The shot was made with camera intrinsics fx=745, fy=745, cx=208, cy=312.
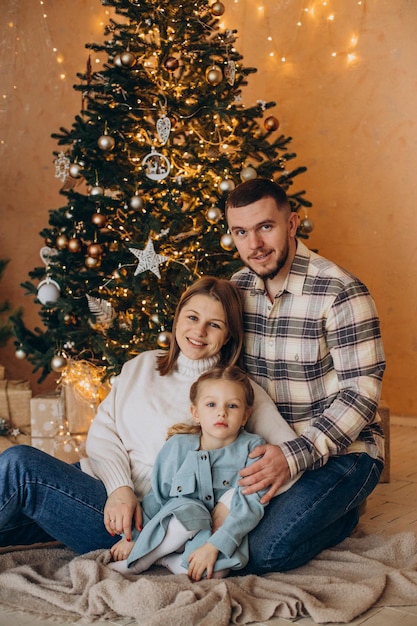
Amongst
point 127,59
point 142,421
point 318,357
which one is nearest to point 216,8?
point 127,59

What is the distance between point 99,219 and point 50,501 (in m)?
1.35

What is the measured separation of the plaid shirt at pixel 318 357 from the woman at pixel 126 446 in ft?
0.27

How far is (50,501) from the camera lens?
2.02 m

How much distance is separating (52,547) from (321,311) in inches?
42.6

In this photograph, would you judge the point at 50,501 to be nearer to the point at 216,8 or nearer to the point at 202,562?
the point at 202,562

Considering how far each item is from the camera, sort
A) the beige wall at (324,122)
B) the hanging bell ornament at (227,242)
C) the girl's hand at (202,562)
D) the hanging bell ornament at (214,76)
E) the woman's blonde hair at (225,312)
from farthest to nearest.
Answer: the beige wall at (324,122)
the hanging bell ornament at (214,76)
the hanging bell ornament at (227,242)
the woman's blonde hair at (225,312)
the girl's hand at (202,562)

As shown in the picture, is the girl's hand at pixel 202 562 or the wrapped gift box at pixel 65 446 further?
the wrapped gift box at pixel 65 446

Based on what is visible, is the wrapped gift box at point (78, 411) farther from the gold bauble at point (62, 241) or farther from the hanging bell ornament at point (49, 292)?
the gold bauble at point (62, 241)

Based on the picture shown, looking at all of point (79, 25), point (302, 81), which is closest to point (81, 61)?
point (79, 25)

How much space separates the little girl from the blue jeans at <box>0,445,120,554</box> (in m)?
0.12

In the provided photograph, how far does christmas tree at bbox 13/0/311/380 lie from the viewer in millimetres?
3037

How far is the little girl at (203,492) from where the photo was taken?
1.92 metres

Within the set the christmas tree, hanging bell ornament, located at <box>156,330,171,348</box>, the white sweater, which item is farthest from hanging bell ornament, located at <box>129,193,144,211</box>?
the white sweater

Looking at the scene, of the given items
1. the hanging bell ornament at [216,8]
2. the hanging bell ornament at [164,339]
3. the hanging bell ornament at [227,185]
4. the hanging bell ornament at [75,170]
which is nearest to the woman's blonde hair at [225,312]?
the hanging bell ornament at [164,339]
